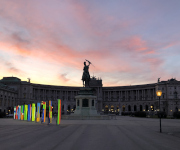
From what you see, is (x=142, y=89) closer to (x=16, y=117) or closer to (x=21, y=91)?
(x=21, y=91)

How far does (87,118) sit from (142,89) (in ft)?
437

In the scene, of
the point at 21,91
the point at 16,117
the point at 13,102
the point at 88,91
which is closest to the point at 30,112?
the point at 16,117

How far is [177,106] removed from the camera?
572 feet

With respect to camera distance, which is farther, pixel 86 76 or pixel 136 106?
pixel 136 106

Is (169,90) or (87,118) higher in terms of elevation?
(169,90)

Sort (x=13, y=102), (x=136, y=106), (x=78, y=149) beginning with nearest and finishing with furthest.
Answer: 1. (x=78, y=149)
2. (x=13, y=102)
3. (x=136, y=106)

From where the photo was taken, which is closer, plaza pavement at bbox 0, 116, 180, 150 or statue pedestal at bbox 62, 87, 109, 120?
plaza pavement at bbox 0, 116, 180, 150

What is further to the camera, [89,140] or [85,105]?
[85,105]

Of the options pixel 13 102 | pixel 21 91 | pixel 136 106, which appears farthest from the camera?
pixel 136 106

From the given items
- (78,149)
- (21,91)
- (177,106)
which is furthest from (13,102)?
(78,149)

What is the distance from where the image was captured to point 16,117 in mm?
72938

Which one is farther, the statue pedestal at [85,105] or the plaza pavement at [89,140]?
the statue pedestal at [85,105]

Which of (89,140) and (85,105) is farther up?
(85,105)

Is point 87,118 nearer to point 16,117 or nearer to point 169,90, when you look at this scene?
point 16,117
